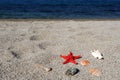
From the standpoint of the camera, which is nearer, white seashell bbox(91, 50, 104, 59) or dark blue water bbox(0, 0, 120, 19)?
white seashell bbox(91, 50, 104, 59)

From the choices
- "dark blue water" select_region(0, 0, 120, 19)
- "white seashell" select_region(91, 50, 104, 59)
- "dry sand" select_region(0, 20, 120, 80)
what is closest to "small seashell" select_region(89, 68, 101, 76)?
"dry sand" select_region(0, 20, 120, 80)

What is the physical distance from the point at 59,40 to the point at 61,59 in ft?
4.52

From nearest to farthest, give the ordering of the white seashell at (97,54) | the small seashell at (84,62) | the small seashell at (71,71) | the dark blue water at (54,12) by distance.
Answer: the small seashell at (71,71)
the small seashell at (84,62)
the white seashell at (97,54)
the dark blue water at (54,12)

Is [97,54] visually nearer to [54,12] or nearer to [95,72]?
[95,72]

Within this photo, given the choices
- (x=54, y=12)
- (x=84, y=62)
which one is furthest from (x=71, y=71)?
(x=54, y=12)

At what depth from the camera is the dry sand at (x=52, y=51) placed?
479 centimetres

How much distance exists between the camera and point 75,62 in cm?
535

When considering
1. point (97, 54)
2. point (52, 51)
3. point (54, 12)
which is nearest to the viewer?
point (97, 54)

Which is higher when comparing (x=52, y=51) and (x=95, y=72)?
(x=52, y=51)

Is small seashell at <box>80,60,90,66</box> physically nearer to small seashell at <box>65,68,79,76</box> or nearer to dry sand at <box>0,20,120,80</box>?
dry sand at <box>0,20,120,80</box>

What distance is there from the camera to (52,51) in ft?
19.5

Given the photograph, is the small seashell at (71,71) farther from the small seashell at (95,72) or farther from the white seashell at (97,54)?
the white seashell at (97,54)

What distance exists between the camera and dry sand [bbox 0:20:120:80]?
4788 mm

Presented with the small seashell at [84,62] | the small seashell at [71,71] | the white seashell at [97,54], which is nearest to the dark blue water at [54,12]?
the white seashell at [97,54]
